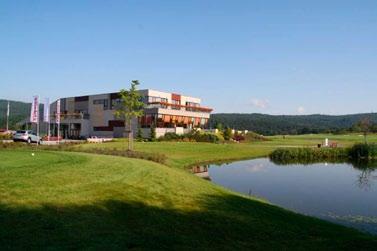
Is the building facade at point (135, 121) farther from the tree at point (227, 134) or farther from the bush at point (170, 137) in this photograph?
the tree at point (227, 134)

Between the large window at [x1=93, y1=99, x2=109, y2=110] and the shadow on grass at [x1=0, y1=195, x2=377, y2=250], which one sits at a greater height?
the large window at [x1=93, y1=99, x2=109, y2=110]

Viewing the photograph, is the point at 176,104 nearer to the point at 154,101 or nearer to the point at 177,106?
the point at 177,106

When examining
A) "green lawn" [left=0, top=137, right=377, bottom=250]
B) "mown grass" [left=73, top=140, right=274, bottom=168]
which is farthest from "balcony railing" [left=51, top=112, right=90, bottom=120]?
"green lawn" [left=0, top=137, right=377, bottom=250]

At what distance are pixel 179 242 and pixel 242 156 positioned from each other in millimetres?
43273

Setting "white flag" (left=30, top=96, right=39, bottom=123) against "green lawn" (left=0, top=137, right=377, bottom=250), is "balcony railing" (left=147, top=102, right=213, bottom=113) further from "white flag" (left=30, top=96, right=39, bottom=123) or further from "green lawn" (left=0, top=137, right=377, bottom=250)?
"green lawn" (left=0, top=137, right=377, bottom=250)

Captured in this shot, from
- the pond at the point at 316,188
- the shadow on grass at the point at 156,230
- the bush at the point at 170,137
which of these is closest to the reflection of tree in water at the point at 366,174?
the pond at the point at 316,188

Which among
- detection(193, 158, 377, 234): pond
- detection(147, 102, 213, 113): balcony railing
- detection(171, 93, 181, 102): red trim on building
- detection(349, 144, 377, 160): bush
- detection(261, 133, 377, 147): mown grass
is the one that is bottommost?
detection(193, 158, 377, 234): pond

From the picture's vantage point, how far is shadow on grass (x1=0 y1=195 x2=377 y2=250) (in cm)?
958

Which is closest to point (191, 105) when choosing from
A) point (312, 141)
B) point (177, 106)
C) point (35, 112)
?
point (177, 106)

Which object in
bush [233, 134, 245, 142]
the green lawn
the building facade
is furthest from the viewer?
bush [233, 134, 245, 142]

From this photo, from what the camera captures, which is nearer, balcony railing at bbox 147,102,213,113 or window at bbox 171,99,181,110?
balcony railing at bbox 147,102,213,113

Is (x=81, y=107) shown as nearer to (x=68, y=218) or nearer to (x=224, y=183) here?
(x=224, y=183)

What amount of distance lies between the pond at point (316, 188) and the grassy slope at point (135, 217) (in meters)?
4.34

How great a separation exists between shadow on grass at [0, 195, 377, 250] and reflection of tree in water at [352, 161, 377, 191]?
54.1 ft
